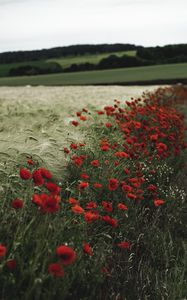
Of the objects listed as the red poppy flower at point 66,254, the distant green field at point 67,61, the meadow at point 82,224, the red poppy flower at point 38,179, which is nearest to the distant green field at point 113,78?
the distant green field at point 67,61

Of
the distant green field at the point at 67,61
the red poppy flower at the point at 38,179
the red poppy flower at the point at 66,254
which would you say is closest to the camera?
the red poppy flower at the point at 66,254

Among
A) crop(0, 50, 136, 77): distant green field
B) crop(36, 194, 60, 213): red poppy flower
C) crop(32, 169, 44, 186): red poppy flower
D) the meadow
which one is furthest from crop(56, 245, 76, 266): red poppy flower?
crop(0, 50, 136, 77): distant green field

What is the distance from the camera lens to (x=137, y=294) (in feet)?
11.5

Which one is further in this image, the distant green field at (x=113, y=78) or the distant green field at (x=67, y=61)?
the distant green field at (x=67, y=61)

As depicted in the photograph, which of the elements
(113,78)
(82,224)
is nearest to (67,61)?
(113,78)

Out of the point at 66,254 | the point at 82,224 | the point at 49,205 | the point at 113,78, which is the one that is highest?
the point at 49,205

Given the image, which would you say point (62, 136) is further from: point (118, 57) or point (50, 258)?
point (118, 57)

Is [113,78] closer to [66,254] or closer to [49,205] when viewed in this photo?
[49,205]

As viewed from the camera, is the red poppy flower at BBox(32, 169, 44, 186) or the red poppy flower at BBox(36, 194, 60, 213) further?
the red poppy flower at BBox(32, 169, 44, 186)

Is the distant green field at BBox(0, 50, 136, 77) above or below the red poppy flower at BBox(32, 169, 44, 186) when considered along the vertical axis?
below

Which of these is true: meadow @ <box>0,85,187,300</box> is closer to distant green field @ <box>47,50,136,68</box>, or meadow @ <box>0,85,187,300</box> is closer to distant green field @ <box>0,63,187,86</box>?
distant green field @ <box>0,63,187,86</box>

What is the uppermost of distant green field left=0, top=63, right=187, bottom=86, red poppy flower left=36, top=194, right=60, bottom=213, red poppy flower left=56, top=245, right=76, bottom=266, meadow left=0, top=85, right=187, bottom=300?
red poppy flower left=36, top=194, right=60, bottom=213

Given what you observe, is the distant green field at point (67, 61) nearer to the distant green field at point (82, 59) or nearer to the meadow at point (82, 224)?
the distant green field at point (82, 59)

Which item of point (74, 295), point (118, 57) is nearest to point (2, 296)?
point (74, 295)
